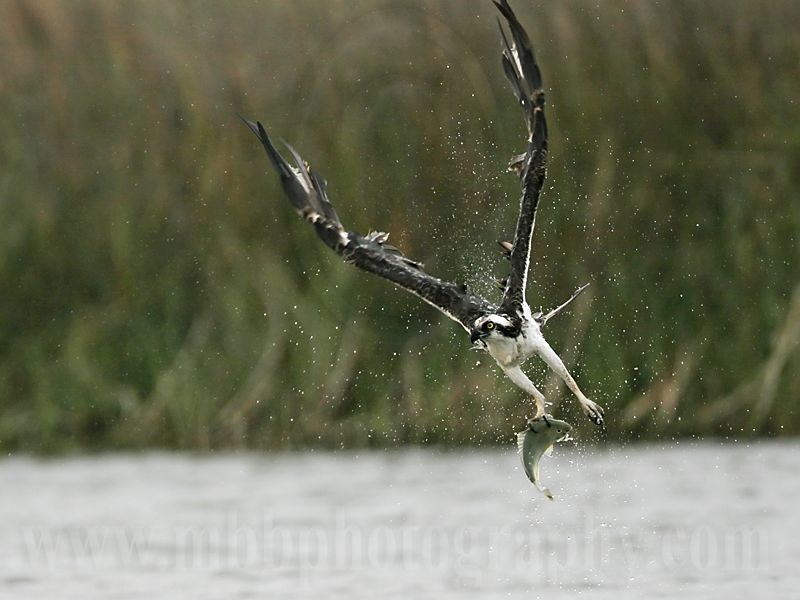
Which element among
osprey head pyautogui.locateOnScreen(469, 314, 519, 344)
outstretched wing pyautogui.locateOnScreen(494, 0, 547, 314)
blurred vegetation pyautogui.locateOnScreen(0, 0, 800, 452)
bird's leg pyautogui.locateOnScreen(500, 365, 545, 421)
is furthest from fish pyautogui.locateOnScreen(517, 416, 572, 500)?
blurred vegetation pyautogui.locateOnScreen(0, 0, 800, 452)

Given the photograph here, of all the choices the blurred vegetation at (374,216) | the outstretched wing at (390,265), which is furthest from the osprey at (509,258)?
the blurred vegetation at (374,216)

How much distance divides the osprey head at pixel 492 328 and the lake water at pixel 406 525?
1.65 metres

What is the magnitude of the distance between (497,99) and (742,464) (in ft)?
10.1

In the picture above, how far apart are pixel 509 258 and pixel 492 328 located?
0.37m

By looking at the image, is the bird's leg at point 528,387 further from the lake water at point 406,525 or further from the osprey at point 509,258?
the lake water at point 406,525

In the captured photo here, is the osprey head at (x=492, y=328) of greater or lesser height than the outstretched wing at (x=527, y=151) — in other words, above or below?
below

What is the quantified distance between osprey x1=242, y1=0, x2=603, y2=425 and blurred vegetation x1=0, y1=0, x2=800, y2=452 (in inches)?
95.8

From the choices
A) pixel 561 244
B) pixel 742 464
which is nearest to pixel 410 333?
pixel 561 244

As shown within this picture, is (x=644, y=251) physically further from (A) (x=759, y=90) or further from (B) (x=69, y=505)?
(B) (x=69, y=505)

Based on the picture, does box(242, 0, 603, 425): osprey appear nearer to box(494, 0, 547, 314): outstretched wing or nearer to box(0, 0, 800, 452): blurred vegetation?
box(494, 0, 547, 314): outstretched wing

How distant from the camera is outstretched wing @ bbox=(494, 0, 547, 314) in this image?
11.2 m

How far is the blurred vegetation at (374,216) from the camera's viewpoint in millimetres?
15406

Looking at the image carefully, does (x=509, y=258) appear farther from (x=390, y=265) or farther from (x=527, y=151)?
(x=390, y=265)

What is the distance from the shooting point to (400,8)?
54.6 ft
